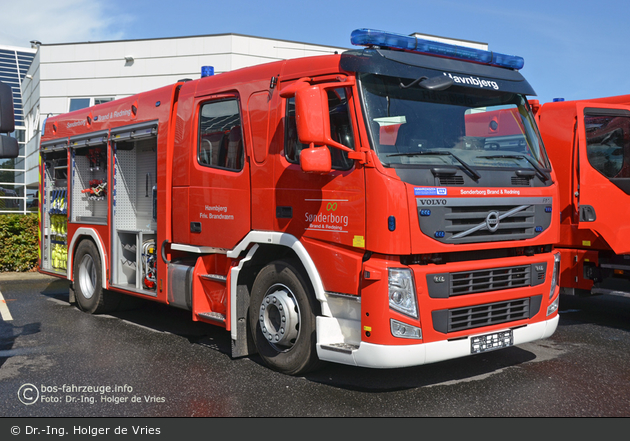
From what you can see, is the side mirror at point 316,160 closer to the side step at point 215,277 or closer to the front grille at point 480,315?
the front grille at point 480,315

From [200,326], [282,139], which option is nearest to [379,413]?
[282,139]

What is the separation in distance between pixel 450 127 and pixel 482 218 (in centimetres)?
81

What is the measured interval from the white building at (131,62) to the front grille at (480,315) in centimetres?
1587

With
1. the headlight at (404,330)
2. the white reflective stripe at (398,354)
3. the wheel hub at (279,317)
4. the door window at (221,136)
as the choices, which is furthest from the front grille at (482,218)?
the door window at (221,136)

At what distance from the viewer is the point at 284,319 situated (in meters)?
5.50

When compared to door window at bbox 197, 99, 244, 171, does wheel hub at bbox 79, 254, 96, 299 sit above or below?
below

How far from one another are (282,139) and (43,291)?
24.4 ft

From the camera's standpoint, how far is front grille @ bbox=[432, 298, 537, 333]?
486 cm

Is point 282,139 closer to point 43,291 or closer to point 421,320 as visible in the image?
point 421,320

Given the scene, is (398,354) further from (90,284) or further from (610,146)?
(90,284)

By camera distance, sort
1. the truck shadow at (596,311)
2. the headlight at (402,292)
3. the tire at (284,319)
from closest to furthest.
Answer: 1. the headlight at (402,292)
2. the tire at (284,319)
3. the truck shadow at (596,311)

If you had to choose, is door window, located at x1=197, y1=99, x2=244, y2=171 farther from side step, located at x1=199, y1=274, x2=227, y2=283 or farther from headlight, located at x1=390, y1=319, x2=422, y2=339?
headlight, located at x1=390, y1=319, x2=422, y2=339

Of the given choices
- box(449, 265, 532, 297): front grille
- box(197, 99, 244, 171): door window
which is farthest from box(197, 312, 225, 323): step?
box(449, 265, 532, 297): front grille

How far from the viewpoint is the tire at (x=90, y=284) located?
8.61 m
